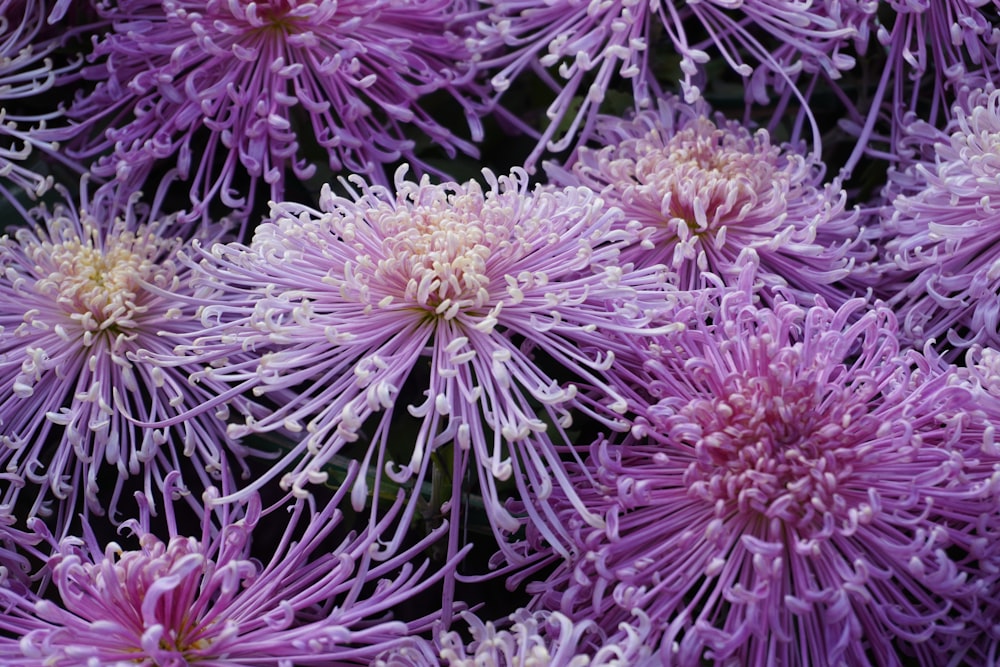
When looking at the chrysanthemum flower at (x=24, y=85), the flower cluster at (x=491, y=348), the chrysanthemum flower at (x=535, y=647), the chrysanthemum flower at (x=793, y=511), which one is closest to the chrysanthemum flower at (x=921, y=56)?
the flower cluster at (x=491, y=348)

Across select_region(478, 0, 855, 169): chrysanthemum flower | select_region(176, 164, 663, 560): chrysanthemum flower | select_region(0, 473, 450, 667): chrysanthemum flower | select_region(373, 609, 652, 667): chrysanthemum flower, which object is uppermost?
select_region(478, 0, 855, 169): chrysanthemum flower

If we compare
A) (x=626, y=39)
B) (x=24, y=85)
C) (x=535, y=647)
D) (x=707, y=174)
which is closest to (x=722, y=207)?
(x=707, y=174)

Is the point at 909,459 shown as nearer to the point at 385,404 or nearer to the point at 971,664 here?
the point at 971,664

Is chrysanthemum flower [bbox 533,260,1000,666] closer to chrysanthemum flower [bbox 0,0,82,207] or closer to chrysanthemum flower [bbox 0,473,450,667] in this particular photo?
chrysanthemum flower [bbox 0,473,450,667]

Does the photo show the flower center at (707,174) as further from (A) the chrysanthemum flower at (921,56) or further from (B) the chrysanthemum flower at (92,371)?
(B) the chrysanthemum flower at (92,371)

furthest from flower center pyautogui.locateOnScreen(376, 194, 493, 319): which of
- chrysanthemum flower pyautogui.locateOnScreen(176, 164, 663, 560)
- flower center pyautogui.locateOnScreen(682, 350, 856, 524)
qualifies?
flower center pyautogui.locateOnScreen(682, 350, 856, 524)

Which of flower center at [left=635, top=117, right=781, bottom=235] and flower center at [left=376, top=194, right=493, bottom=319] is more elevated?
flower center at [left=635, top=117, right=781, bottom=235]
